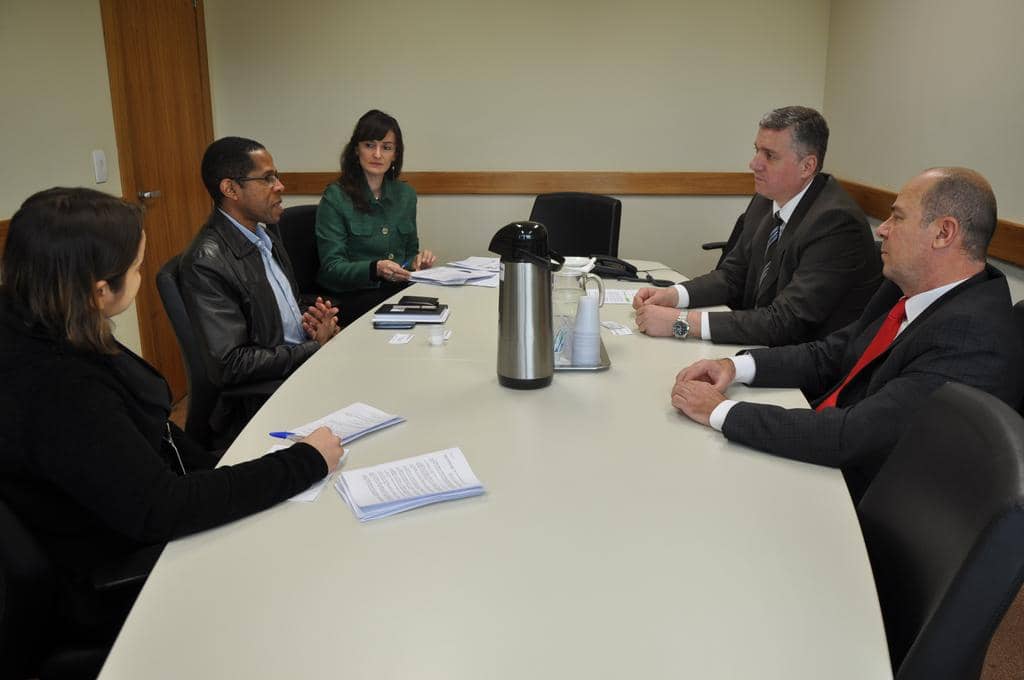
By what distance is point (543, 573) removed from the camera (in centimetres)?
116

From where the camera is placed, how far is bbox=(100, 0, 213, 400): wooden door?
11.8ft

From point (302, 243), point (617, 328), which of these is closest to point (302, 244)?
point (302, 243)

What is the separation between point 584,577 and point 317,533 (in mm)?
441

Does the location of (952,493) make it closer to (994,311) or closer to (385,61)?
(994,311)

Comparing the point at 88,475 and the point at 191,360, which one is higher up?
the point at 88,475

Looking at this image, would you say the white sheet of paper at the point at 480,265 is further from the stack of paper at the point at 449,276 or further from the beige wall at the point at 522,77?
the beige wall at the point at 522,77

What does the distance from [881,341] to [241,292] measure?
5.86ft

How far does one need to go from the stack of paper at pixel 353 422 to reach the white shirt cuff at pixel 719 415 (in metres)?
0.67

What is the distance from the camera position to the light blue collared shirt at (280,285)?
2.54 metres

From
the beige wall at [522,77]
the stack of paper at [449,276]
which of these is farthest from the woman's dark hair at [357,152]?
the beige wall at [522,77]

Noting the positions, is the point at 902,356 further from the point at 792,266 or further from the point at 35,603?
the point at 35,603

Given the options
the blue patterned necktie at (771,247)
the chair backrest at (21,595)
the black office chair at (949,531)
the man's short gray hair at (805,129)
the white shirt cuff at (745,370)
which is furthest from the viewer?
the blue patterned necktie at (771,247)

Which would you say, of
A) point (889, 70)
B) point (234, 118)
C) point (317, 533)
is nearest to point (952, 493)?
point (317, 533)

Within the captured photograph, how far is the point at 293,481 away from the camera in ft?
4.52
